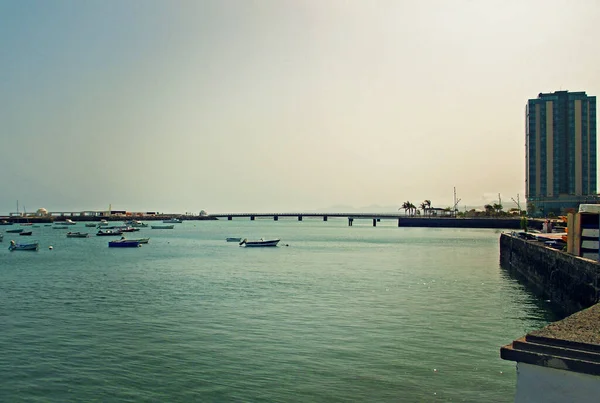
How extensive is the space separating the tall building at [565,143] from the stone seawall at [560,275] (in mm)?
131740

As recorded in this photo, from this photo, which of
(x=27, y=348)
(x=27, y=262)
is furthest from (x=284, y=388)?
(x=27, y=262)

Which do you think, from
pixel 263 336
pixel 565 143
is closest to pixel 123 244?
pixel 263 336

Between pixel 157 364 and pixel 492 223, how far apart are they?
162 meters

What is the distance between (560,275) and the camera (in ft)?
106

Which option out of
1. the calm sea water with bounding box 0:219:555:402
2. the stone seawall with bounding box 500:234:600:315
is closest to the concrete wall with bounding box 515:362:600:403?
the calm sea water with bounding box 0:219:555:402

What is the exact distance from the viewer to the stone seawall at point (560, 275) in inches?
1035

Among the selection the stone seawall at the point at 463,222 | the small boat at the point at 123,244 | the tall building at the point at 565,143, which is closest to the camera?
the small boat at the point at 123,244

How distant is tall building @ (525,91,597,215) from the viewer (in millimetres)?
166875

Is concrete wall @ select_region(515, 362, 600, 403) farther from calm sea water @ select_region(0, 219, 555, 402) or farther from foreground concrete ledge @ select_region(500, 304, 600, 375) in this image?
calm sea water @ select_region(0, 219, 555, 402)

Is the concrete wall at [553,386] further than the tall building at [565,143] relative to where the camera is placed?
No

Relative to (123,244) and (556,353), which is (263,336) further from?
(123,244)

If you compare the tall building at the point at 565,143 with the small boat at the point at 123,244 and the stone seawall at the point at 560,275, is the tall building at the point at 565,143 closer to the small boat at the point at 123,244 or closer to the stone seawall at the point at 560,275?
the small boat at the point at 123,244

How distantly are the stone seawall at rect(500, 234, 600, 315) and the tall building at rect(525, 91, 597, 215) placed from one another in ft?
432

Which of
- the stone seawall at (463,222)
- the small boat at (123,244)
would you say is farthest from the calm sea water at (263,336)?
the stone seawall at (463,222)
